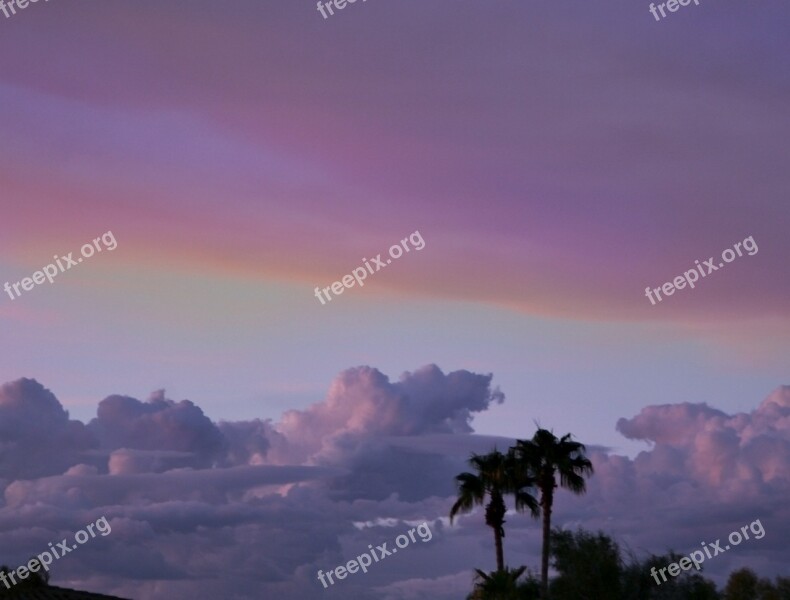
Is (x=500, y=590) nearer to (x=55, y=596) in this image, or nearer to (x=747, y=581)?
(x=55, y=596)

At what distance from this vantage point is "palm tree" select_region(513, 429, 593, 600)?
69.0 m

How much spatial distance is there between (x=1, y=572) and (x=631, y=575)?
39850 millimetres

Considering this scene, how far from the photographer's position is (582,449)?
69.9 meters

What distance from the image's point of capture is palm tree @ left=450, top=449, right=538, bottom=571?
6881cm

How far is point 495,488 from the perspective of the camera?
226 ft

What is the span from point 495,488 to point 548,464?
3.53 m

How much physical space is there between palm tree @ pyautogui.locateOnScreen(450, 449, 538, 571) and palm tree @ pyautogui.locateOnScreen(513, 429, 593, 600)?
726 mm

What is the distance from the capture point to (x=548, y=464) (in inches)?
2729

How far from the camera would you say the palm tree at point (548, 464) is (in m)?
69.0

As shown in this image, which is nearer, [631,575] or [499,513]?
[499,513]

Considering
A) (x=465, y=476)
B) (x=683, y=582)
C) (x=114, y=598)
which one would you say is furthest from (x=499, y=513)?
(x=114, y=598)

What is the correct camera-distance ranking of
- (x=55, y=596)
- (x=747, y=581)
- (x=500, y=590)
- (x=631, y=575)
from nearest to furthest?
(x=500, y=590)
(x=55, y=596)
(x=631, y=575)
(x=747, y=581)

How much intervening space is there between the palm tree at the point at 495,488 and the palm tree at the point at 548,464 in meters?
0.73

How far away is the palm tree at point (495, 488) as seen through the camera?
6881 centimetres
